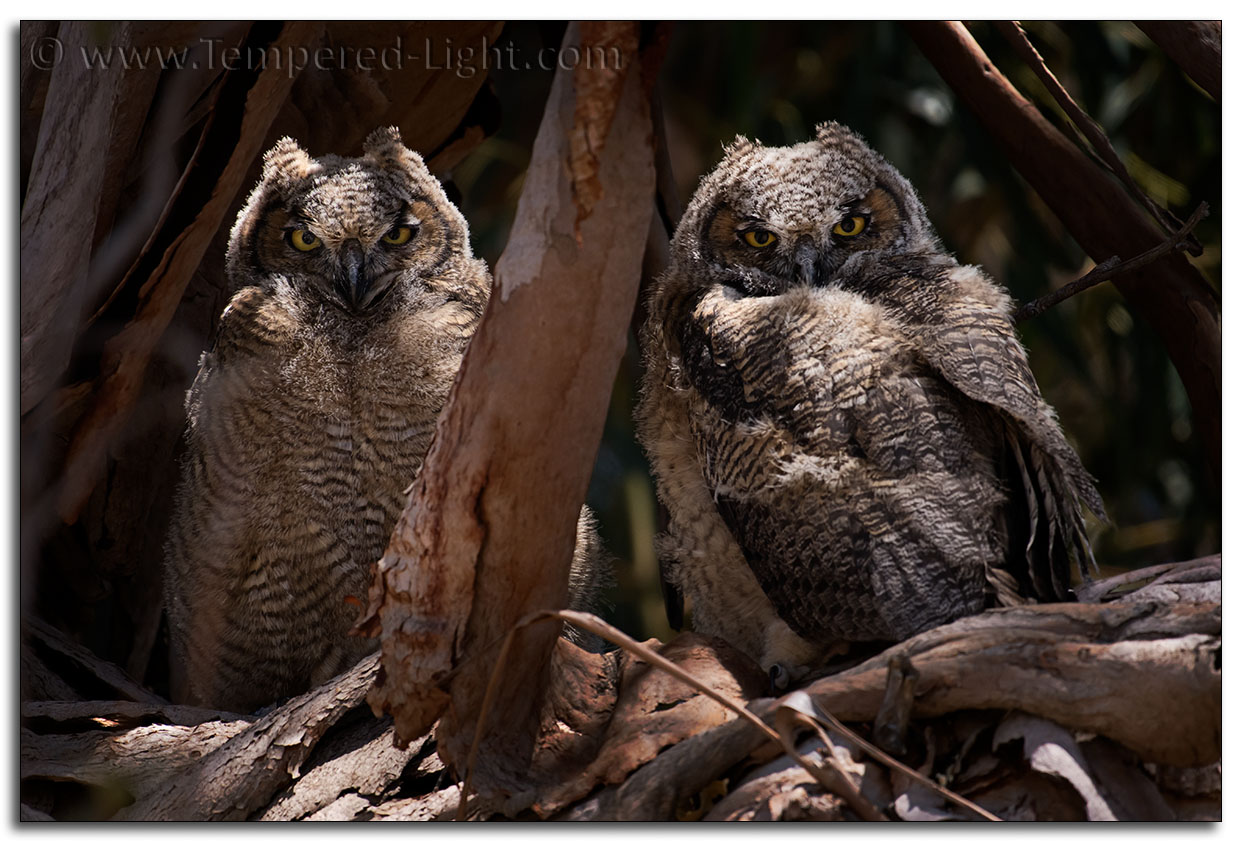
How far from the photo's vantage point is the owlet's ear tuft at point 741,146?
8.48 ft

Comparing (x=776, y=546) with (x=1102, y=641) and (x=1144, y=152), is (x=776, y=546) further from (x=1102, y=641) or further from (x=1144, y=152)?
(x=1144, y=152)

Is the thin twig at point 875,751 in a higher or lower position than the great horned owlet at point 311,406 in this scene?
lower

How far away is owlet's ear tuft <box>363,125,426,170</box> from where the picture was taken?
8.68 feet

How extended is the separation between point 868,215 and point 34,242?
169cm

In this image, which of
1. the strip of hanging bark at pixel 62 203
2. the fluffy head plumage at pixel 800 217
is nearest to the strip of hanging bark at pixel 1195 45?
the fluffy head plumage at pixel 800 217

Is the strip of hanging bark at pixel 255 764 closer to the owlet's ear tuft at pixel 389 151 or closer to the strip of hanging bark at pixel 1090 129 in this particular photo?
the owlet's ear tuft at pixel 389 151

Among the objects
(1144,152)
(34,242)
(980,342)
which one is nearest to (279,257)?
(34,242)

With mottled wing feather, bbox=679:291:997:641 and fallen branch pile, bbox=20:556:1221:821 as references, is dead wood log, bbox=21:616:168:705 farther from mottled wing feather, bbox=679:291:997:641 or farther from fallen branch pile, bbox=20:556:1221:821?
mottled wing feather, bbox=679:291:997:641

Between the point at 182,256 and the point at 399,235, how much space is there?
1.52 feet

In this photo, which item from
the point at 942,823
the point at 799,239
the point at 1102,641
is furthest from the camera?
the point at 799,239

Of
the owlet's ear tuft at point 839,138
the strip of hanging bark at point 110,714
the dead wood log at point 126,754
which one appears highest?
the owlet's ear tuft at point 839,138

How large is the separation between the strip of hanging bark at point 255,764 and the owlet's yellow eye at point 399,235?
35.0 inches

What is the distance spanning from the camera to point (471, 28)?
2.82 meters

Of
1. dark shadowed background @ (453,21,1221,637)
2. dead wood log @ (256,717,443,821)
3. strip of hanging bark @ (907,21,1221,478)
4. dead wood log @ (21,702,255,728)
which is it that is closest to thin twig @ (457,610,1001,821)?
dead wood log @ (256,717,443,821)
